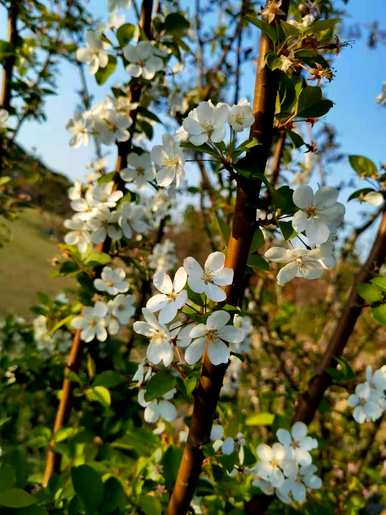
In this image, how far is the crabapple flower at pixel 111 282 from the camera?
1.39 metres

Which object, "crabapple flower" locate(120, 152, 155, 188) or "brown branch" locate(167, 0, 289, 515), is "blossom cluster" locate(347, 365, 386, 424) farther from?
"crabapple flower" locate(120, 152, 155, 188)

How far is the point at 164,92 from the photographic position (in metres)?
1.68

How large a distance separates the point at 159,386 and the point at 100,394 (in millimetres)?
655

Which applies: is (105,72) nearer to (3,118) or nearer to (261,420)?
(3,118)

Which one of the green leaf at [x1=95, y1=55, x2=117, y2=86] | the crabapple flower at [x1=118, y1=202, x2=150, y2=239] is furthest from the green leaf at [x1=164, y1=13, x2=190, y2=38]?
the crabapple flower at [x1=118, y1=202, x2=150, y2=239]

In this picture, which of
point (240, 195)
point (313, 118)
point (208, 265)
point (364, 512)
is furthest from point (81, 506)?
point (364, 512)

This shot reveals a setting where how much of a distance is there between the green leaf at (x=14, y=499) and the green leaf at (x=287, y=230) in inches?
23.3

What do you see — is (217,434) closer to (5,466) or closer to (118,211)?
(5,466)

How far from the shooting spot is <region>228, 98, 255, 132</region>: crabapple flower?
73 centimetres

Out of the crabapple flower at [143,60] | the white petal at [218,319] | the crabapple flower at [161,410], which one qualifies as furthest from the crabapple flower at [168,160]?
the crabapple flower at [143,60]

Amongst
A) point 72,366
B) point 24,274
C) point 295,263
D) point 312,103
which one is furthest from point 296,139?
point 24,274

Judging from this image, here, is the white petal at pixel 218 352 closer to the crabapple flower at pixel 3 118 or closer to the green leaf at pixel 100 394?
the green leaf at pixel 100 394

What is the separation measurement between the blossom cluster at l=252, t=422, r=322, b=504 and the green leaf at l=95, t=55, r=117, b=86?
3.68ft

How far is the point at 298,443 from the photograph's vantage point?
1205 mm
